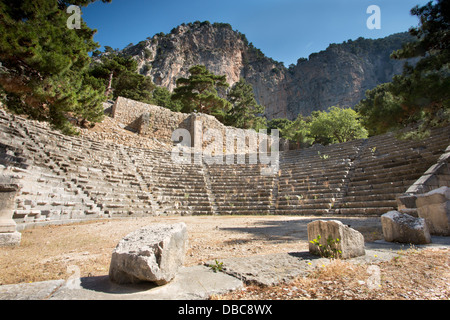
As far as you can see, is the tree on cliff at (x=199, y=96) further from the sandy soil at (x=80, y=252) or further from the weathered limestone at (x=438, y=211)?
the weathered limestone at (x=438, y=211)

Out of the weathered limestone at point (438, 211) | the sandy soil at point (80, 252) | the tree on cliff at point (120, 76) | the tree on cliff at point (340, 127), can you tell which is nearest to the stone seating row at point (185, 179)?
the sandy soil at point (80, 252)

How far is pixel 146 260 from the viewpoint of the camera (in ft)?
4.94

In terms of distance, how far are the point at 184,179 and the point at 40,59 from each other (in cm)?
755

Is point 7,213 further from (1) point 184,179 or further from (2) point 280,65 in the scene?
(2) point 280,65

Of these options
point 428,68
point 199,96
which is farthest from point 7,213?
point 199,96

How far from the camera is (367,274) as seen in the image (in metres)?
1.77

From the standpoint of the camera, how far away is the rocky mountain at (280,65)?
5604 cm

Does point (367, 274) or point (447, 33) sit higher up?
point (447, 33)

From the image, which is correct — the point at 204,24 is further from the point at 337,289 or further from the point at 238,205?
the point at 337,289

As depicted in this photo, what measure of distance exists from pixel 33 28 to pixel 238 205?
8.56 meters

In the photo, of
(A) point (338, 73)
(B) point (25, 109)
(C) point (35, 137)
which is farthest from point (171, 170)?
(A) point (338, 73)

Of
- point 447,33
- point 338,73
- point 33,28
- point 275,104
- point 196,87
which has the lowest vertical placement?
point 33,28

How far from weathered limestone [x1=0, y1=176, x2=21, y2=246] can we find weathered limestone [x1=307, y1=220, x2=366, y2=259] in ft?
14.4

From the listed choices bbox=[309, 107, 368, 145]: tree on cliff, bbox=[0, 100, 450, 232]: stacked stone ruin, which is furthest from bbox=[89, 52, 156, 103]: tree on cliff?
bbox=[309, 107, 368, 145]: tree on cliff
